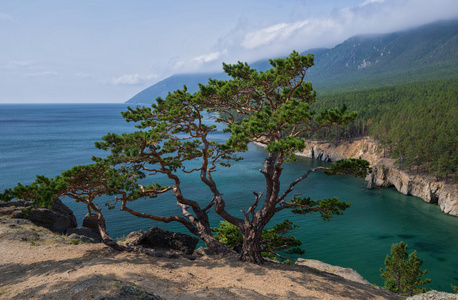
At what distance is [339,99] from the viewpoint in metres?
112

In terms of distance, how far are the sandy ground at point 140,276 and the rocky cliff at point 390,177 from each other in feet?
136

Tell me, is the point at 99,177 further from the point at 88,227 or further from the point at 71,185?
the point at 88,227

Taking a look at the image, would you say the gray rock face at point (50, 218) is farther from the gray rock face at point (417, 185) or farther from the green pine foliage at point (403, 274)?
the gray rock face at point (417, 185)

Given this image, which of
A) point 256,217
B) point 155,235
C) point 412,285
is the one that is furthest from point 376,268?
point 155,235

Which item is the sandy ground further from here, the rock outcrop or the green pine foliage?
the green pine foliage

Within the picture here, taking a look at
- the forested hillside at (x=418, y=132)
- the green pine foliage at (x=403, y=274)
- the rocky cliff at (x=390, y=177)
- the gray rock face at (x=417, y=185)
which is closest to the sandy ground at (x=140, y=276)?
the green pine foliage at (x=403, y=274)

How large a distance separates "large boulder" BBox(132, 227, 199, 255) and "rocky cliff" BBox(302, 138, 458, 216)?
151ft

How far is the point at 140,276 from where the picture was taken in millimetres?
11242

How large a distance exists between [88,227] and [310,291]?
736 inches

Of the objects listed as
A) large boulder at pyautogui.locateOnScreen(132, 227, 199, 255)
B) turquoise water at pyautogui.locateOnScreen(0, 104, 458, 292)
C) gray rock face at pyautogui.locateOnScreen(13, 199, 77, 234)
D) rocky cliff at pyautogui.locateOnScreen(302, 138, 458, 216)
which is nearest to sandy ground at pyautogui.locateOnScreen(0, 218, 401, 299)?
large boulder at pyautogui.locateOnScreen(132, 227, 199, 255)

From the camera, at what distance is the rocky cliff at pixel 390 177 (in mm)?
44625

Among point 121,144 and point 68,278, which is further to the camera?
point 121,144

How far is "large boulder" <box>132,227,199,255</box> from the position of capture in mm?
15883

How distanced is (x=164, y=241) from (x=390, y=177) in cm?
5592
